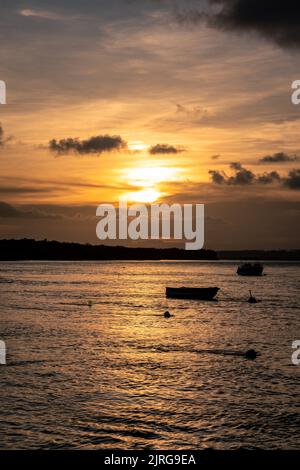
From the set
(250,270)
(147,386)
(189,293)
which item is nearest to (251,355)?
(147,386)

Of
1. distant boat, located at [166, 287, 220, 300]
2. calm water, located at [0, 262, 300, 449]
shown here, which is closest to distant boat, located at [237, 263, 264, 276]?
distant boat, located at [166, 287, 220, 300]

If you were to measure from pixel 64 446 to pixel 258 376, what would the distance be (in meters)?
16.8

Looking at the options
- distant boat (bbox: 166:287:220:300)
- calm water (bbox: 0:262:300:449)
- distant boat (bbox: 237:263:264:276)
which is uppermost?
distant boat (bbox: 237:263:264:276)

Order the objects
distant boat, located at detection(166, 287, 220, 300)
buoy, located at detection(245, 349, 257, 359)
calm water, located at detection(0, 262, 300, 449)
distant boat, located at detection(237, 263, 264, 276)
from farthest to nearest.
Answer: distant boat, located at detection(237, 263, 264, 276)
distant boat, located at detection(166, 287, 220, 300)
buoy, located at detection(245, 349, 257, 359)
calm water, located at detection(0, 262, 300, 449)
